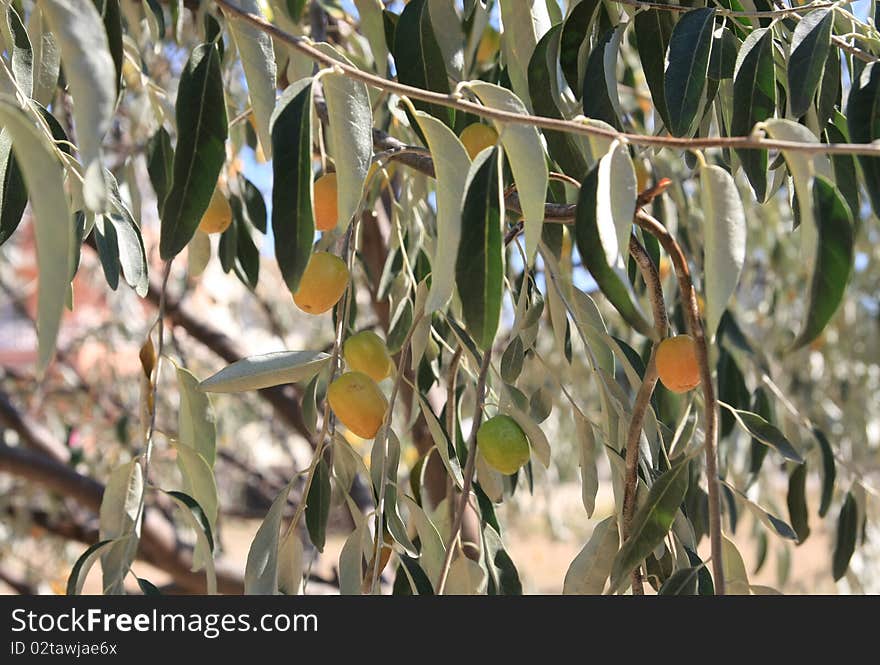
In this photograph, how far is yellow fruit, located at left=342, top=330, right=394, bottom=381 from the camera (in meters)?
0.90

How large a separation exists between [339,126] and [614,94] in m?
0.31

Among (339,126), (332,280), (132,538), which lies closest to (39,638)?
(132,538)

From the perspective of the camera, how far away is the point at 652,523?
77 centimetres

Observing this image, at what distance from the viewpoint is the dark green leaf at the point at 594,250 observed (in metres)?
0.59

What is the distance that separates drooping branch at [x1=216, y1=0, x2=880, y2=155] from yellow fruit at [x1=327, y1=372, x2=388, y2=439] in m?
0.27

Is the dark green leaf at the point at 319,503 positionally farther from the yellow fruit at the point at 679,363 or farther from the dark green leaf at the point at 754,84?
the dark green leaf at the point at 754,84

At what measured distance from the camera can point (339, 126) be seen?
68cm

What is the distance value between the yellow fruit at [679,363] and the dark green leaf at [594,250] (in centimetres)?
18

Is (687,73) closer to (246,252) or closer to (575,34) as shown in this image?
(575,34)

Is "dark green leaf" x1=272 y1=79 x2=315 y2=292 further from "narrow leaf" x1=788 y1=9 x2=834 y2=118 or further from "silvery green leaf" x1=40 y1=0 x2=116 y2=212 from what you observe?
"narrow leaf" x1=788 y1=9 x2=834 y2=118

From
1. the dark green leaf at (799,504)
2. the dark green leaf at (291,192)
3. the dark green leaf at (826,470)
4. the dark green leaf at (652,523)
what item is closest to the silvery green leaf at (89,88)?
the dark green leaf at (291,192)

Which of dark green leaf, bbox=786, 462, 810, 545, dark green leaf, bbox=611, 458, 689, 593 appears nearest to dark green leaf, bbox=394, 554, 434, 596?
dark green leaf, bbox=611, 458, 689, 593

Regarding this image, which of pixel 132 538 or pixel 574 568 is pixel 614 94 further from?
pixel 132 538

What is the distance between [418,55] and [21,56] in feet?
1.17
